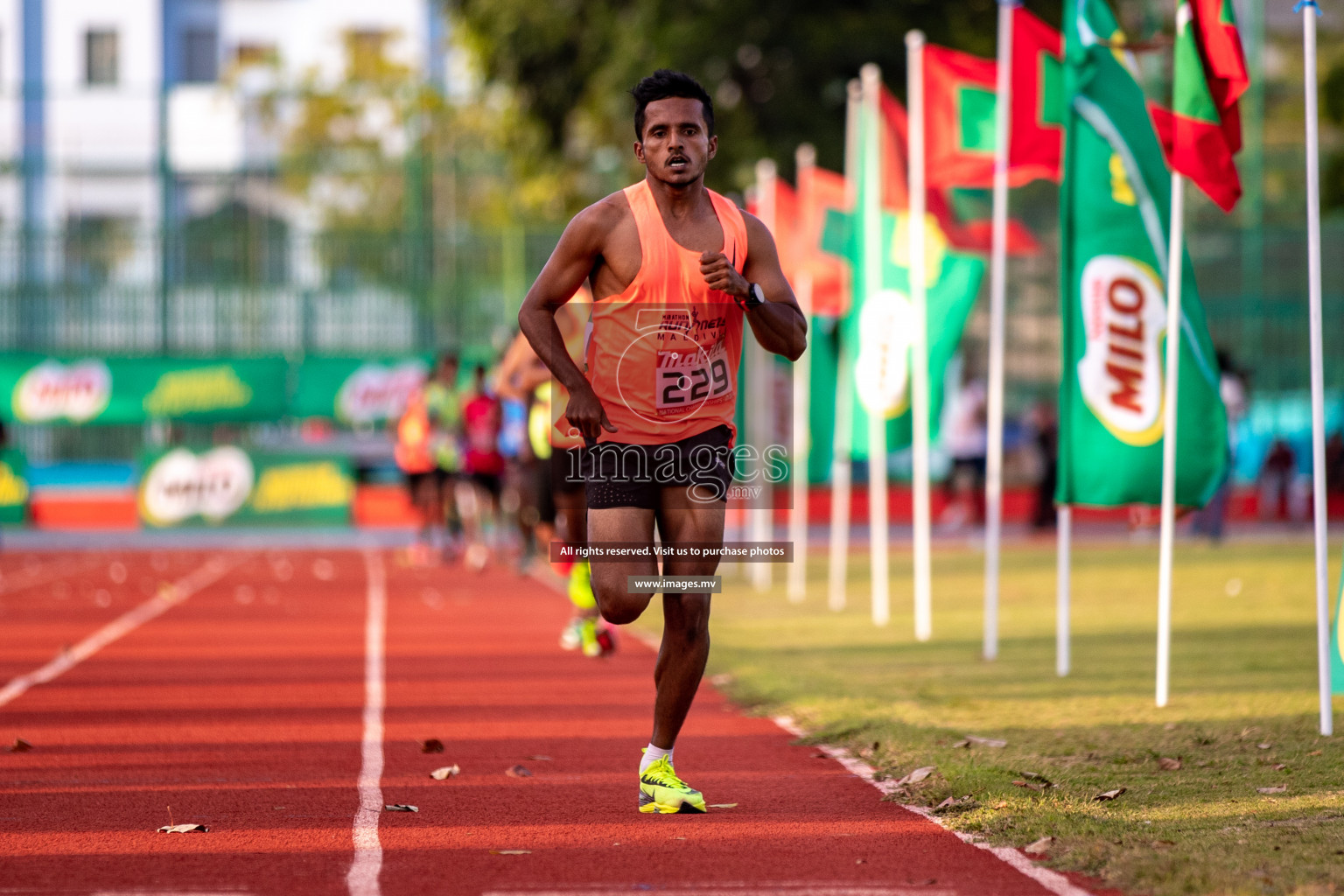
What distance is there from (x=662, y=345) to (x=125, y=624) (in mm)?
9243

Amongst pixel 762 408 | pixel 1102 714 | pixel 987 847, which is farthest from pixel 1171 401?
pixel 762 408

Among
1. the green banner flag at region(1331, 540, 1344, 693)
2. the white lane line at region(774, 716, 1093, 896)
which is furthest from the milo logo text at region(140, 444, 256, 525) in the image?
the green banner flag at region(1331, 540, 1344, 693)

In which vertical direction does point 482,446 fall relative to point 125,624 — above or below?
above

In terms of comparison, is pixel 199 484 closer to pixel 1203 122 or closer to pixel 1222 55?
pixel 1203 122

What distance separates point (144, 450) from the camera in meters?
26.9

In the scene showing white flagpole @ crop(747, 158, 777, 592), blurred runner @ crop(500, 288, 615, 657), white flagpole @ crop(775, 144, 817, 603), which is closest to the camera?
blurred runner @ crop(500, 288, 615, 657)

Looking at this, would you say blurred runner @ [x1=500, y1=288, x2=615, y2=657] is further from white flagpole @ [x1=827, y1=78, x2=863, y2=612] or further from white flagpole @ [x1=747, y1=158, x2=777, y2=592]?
white flagpole @ [x1=747, y1=158, x2=777, y2=592]

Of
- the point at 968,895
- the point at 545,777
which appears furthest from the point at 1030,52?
the point at 968,895

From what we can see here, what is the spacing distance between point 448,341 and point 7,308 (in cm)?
676

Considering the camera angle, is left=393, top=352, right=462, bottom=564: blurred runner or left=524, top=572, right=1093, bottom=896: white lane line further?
left=393, top=352, right=462, bottom=564: blurred runner

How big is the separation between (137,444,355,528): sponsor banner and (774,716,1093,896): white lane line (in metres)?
19.7

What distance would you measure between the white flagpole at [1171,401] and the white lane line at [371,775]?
3865 millimetres

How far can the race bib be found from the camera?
249 inches

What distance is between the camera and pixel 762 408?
18.5 m
